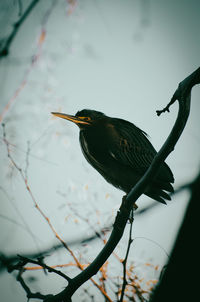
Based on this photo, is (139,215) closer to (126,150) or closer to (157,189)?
(157,189)

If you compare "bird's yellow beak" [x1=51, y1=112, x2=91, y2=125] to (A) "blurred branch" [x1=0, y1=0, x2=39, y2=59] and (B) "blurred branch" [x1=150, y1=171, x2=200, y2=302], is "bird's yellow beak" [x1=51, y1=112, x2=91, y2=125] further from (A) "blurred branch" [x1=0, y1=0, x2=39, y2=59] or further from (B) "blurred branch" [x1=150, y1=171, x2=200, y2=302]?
(B) "blurred branch" [x1=150, y1=171, x2=200, y2=302]

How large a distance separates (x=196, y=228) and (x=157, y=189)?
1285 millimetres

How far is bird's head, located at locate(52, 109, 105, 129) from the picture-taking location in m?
2.43

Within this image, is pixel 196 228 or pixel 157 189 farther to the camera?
pixel 157 189

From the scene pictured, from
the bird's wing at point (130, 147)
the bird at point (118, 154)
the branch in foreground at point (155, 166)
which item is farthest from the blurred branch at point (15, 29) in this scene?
the branch in foreground at point (155, 166)

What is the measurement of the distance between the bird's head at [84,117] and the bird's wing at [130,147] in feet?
0.81

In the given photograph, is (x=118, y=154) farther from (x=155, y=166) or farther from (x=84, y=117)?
(x=155, y=166)

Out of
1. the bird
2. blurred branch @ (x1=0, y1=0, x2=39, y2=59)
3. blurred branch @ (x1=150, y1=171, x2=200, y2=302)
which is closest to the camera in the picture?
blurred branch @ (x1=150, y1=171, x2=200, y2=302)

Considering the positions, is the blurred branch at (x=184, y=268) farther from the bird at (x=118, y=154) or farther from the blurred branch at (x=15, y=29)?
the blurred branch at (x=15, y=29)

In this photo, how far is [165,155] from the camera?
1.32 m

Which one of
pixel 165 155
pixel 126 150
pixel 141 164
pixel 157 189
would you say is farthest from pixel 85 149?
pixel 165 155

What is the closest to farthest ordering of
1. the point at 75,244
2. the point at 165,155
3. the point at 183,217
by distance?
the point at 183,217 → the point at 165,155 → the point at 75,244

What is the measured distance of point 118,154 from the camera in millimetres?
2293

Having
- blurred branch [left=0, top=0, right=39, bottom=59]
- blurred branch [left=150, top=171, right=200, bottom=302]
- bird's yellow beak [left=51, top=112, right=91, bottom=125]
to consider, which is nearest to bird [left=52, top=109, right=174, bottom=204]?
bird's yellow beak [left=51, top=112, right=91, bottom=125]
